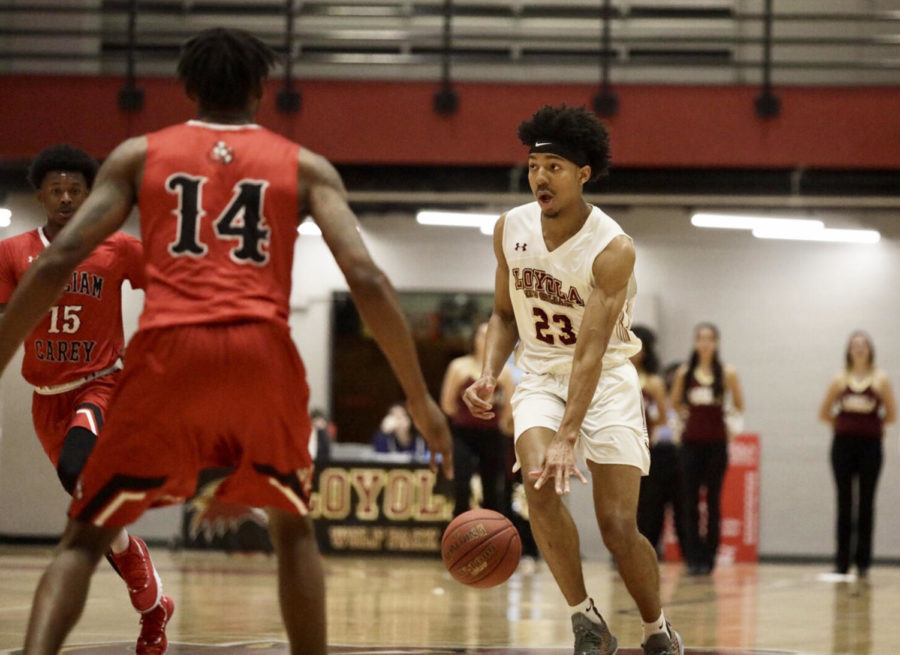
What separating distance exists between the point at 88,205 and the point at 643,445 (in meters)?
2.49

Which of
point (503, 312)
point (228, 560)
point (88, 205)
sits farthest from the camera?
point (228, 560)

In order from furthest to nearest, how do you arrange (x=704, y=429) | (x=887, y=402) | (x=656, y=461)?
(x=656, y=461)
(x=704, y=429)
(x=887, y=402)

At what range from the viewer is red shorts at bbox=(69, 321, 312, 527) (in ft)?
10.7

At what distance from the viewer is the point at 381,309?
3.32 meters

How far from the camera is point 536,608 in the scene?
7.79m

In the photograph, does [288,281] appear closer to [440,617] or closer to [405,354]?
[405,354]

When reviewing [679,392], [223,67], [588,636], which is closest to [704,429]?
[679,392]

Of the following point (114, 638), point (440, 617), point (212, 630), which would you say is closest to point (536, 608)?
point (440, 617)

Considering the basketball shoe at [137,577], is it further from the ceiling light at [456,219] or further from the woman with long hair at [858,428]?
the ceiling light at [456,219]

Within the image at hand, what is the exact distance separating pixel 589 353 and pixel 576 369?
0.25 ft

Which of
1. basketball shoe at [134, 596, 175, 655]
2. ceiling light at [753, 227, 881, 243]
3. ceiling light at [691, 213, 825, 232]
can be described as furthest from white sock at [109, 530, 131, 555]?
ceiling light at [753, 227, 881, 243]

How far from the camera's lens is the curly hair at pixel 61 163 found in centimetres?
505

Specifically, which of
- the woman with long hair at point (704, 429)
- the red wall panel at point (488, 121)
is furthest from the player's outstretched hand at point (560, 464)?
the red wall panel at point (488, 121)

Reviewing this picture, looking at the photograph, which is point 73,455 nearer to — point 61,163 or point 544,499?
point 61,163
